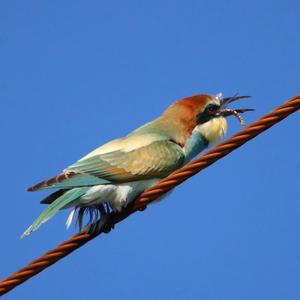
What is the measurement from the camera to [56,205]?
4.61m

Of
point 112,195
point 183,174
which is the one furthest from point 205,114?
point 183,174

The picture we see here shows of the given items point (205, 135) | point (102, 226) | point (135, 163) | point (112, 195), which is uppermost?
point (205, 135)

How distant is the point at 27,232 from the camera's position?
4434 mm

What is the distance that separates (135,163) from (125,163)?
0.08 metres

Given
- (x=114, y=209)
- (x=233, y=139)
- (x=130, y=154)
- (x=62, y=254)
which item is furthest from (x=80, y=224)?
A: (x=233, y=139)

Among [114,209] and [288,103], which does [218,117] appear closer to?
[114,209]

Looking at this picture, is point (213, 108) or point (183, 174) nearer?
point (183, 174)

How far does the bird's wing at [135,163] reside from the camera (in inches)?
196

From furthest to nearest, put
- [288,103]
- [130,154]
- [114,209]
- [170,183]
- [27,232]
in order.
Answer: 1. [130,154]
2. [114,209]
3. [27,232]
4. [170,183]
5. [288,103]

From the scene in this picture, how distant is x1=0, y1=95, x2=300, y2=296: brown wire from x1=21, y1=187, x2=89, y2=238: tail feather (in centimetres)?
49

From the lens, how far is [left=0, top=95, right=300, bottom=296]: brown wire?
11.5ft

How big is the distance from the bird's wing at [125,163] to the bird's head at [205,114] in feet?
1.45

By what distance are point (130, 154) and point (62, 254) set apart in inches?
60.0

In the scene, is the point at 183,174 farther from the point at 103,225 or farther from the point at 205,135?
the point at 205,135
